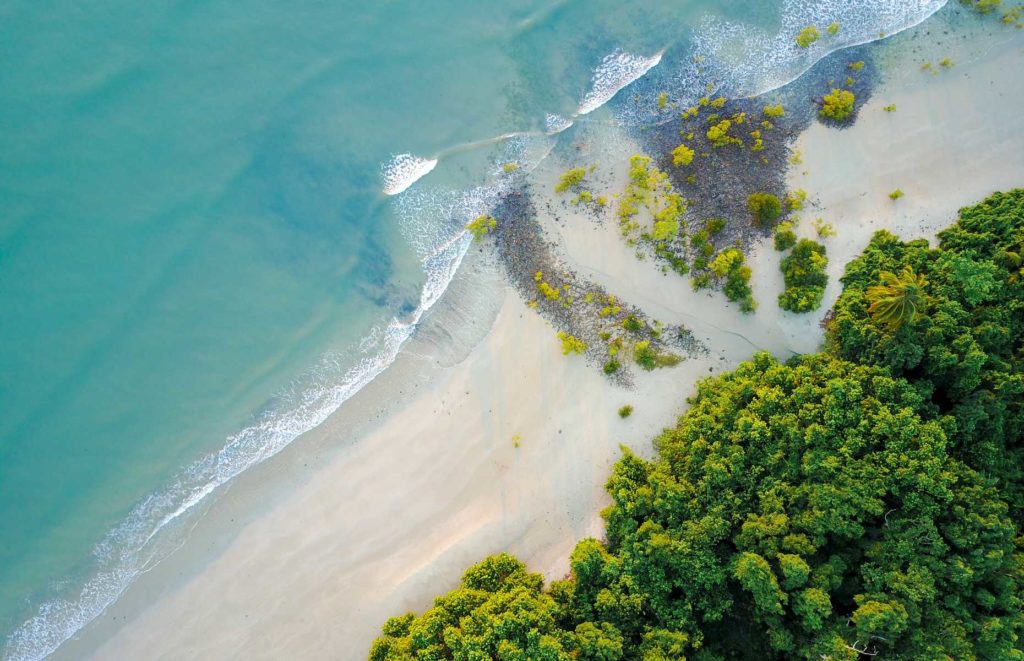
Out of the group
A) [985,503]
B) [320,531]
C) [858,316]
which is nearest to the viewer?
[985,503]

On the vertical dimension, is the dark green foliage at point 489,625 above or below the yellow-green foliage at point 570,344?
below

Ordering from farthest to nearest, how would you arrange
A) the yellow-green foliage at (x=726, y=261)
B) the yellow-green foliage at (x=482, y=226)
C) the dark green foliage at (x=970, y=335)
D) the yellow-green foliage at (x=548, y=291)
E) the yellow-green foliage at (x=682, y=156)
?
1. the yellow-green foliage at (x=482, y=226)
2. the yellow-green foliage at (x=682, y=156)
3. the yellow-green foliage at (x=548, y=291)
4. the yellow-green foliage at (x=726, y=261)
5. the dark green foliage at (x=970, y=335)

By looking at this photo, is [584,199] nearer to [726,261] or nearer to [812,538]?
[726,261]

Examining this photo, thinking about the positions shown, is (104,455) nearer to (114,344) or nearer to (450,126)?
(114,344)

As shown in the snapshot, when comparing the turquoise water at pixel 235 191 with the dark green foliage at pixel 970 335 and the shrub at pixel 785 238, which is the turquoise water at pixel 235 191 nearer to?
the shrub at pixel 785 238

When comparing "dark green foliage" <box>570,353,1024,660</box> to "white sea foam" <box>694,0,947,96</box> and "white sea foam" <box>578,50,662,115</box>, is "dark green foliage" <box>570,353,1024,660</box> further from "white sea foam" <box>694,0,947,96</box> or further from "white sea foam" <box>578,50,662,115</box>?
"white sea foam" <box>578,50,662,115</box>

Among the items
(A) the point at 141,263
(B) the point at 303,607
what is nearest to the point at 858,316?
(B) the point at 303,607

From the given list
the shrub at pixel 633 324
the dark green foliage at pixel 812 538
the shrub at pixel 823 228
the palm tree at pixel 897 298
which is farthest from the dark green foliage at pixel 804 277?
the shrub at pixel 633 324

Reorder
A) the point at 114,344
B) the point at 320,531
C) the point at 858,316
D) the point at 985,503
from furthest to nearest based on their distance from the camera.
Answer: the point at 114,344
the point at 320,531
the point at 858,316
the point at 985,503
